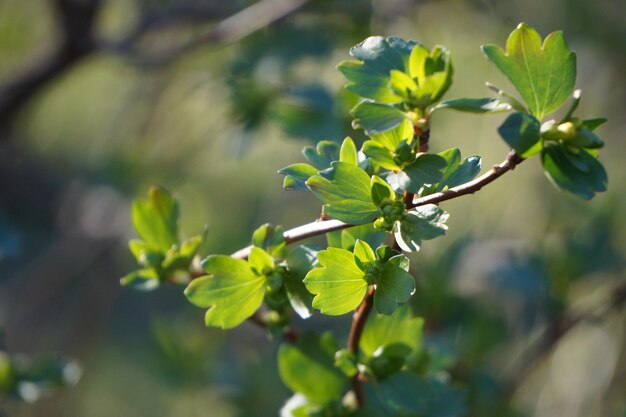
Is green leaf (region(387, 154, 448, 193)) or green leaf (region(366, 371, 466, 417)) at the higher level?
green leaf (region(387, 154, 448, 193))

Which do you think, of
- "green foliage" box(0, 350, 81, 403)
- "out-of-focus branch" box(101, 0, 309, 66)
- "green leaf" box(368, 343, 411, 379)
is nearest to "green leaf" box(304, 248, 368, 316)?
"green leaf" box(368, 343, 411, 379)

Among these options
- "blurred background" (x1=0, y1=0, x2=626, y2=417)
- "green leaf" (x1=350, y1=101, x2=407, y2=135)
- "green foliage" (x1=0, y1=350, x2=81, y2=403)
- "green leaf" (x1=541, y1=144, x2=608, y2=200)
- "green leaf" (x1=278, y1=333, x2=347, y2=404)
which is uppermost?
"green leaf" (x1=350, y1=101, x2=407, y2=135)

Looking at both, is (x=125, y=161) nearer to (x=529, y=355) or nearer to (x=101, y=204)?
(x=101, y=204)

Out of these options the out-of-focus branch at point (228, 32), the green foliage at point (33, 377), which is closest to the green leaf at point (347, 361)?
the green foliage at point (33, 377)

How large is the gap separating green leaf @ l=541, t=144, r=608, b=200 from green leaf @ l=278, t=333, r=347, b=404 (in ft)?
0.73

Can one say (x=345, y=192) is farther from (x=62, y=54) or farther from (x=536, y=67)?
(x=62, y=54)

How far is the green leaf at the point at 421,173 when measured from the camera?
437 millimetres

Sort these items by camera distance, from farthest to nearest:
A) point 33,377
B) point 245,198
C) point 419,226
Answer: point 245,198, point 33,377, point 419,226

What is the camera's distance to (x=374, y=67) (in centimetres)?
48

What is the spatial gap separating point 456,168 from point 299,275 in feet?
0.41

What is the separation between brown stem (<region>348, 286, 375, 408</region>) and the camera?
0.49 metres

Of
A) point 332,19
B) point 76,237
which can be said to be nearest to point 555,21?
point 332,19

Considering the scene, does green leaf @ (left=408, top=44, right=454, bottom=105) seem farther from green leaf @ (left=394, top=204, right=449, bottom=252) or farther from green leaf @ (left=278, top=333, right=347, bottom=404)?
green leaf @ (left=278, top=333, right=347, bottom=404)

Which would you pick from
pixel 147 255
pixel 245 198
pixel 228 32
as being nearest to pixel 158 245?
pixel 147 255
